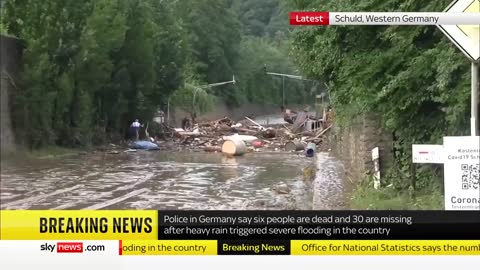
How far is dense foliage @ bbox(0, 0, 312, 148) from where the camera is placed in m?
3.30

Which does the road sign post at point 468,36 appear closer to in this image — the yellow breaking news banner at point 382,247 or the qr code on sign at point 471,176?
the qr code on sign at point 471,176

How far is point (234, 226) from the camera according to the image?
9.91 feet

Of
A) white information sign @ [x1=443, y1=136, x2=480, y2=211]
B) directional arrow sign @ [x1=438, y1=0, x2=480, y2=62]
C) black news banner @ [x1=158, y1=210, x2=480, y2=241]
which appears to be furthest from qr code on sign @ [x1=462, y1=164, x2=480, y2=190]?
directional arrow sign @ [x1=438, y1=0, x2=480, y2=62]

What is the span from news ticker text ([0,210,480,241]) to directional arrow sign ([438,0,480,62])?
69 cm

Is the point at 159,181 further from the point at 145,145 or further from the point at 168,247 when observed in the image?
the point at 168,247

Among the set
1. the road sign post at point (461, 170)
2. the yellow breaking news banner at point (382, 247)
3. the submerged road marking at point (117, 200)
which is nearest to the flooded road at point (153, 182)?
the submerged road marking at point (117, 200)

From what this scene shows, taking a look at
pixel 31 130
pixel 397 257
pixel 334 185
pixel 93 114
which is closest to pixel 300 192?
pixel 334 185

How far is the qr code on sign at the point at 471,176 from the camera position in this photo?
9.91ft

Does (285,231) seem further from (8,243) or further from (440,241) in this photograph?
(8,243)

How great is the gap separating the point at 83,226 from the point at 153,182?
47 centimetres

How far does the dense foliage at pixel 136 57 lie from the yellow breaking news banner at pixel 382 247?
76 cm

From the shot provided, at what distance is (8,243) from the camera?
3.01 meters

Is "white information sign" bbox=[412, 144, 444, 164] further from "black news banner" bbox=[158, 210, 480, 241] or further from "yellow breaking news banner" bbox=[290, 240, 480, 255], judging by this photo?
"yellow breaking news banner" bbox=[290, 240, 480, 255]

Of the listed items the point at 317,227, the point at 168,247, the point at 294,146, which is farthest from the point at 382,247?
the point at 168,247
